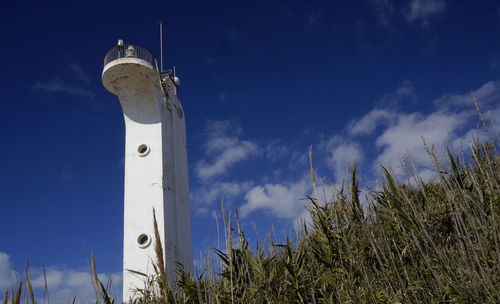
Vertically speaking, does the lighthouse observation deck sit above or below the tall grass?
above

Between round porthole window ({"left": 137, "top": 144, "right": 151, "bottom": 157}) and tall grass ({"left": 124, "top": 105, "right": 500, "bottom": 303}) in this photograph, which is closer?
tall grass ({"left": 124, "top": 105, "right": 500, "bottom": 303})

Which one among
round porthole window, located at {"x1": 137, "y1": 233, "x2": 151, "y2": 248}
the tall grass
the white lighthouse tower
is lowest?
the tall grass

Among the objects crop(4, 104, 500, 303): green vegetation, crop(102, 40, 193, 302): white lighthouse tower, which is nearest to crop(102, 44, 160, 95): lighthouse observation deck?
crop(102, 40, 193, 302): white lighthouse tower

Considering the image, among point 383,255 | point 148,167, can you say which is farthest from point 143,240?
point 383,255

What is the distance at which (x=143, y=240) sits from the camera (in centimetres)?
845

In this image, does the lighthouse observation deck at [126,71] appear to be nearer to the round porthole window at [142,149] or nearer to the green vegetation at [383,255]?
the round porthole window at [142,149]

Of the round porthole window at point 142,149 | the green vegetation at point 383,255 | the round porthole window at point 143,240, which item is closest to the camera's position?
the green vegetation at point 383,255

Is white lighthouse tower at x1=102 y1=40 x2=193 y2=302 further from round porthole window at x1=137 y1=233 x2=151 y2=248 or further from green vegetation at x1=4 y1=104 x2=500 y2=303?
green vegetation at x1=4 y1=104 x2=500 y2=303

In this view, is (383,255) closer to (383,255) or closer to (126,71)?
(383,255)

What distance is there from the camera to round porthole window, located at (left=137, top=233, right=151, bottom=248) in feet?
27.2

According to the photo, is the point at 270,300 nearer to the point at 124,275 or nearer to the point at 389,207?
the point at 389,207

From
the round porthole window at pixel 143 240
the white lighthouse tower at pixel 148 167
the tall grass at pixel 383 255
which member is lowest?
the tall grass at pixel 383 255

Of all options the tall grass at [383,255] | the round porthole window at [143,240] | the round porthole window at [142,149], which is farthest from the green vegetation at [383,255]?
the round porthole window at [142,149]

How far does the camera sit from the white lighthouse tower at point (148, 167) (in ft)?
27.5
